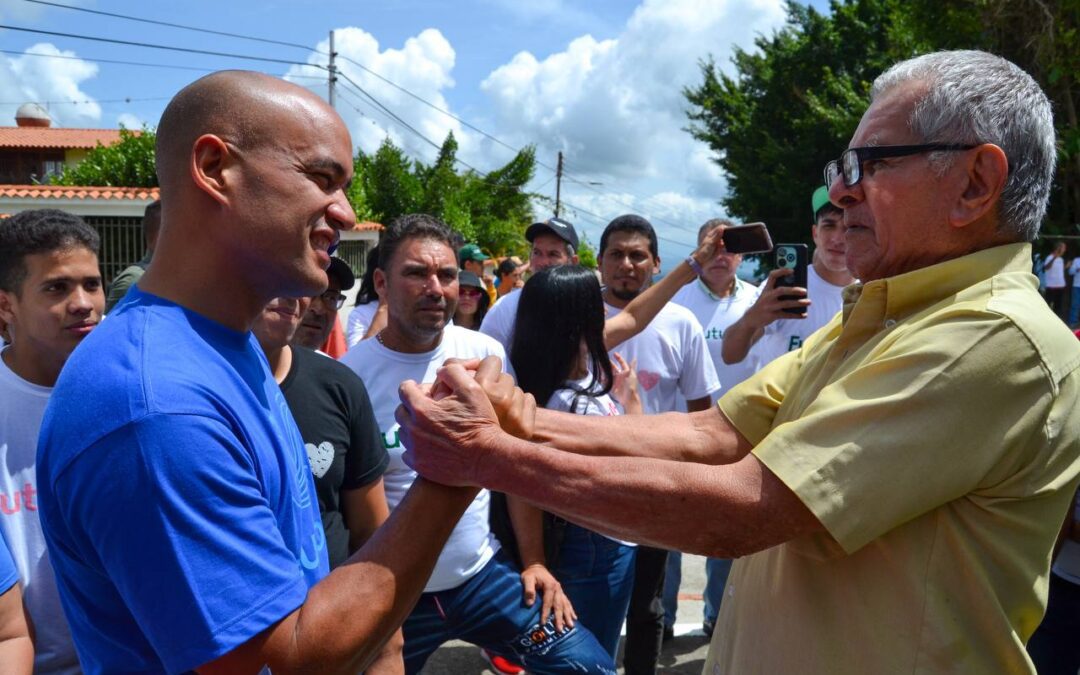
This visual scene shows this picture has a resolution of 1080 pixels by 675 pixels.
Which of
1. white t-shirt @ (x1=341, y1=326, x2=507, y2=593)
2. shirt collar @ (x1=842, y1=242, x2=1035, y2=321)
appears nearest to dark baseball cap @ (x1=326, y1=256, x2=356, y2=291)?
white t-shirt @ (x1=341, y1=326, x2=507, y2=593)

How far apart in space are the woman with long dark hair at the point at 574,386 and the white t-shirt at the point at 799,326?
5.13ft

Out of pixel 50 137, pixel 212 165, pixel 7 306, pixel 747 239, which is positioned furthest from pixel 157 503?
pixel 50 137

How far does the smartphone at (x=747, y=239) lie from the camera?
4.36 meters

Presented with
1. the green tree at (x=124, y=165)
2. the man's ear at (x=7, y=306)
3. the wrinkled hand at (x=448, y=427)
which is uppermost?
the green tree at (x=124, y=165)

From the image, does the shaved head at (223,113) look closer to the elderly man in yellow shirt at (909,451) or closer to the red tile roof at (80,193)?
the elderly man in yellow shirt at (909,451)

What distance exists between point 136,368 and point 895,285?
1457 mm

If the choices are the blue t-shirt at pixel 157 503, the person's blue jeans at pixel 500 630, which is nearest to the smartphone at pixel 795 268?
the person's blue jeans at pixel 500 630

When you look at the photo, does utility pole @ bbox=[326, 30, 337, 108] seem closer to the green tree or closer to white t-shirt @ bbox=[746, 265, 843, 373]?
the green tree

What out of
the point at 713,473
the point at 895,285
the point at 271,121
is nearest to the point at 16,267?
the point at 271,121

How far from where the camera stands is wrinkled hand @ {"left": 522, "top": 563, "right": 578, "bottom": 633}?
3.09 metres

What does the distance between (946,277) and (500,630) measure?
2.09 metres

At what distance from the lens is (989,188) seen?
167cm

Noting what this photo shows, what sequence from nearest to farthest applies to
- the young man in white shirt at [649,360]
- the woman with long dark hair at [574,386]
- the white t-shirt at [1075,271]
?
the woman with long dark hair at [574,386] < the young man in white shirt at [649,360] < the white t-shirt at [1075,271]

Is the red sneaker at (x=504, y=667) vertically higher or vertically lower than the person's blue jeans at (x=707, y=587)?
lower
